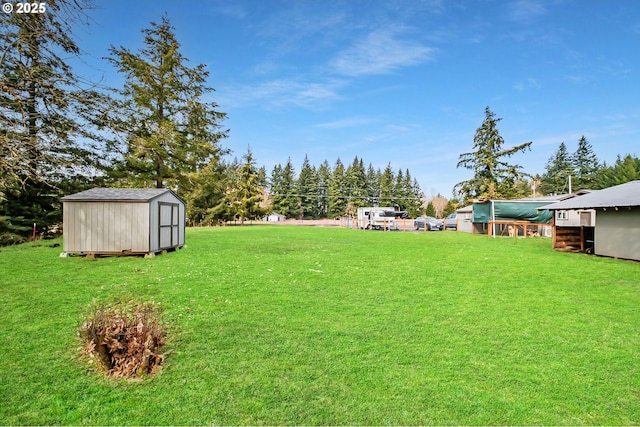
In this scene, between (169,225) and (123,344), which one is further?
(169,225)

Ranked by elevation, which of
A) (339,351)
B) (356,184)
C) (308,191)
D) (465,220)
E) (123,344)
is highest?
(356,184)

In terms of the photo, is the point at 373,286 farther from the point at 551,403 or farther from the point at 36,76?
the point at 36,76

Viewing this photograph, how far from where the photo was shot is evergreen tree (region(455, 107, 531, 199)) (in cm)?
4109

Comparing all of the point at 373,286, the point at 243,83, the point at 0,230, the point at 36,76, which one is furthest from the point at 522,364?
the point at 0,230

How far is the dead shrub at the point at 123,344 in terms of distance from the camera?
382 cm

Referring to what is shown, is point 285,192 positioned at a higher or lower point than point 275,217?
higher

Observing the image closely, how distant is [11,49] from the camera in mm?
2926

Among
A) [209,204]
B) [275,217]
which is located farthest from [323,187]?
[209,204]

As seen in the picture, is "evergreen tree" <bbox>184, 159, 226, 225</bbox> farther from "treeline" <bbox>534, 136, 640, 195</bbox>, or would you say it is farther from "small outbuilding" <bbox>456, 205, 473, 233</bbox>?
"treeline" <bbox>534, 136, 640, 195</bbox>

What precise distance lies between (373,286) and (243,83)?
10931mm

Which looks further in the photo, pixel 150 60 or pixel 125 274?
pixel 150 60

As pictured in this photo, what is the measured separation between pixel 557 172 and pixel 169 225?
230ft

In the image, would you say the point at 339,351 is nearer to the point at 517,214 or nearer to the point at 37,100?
the point at 37,100

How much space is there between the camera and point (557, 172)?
2491 inches
